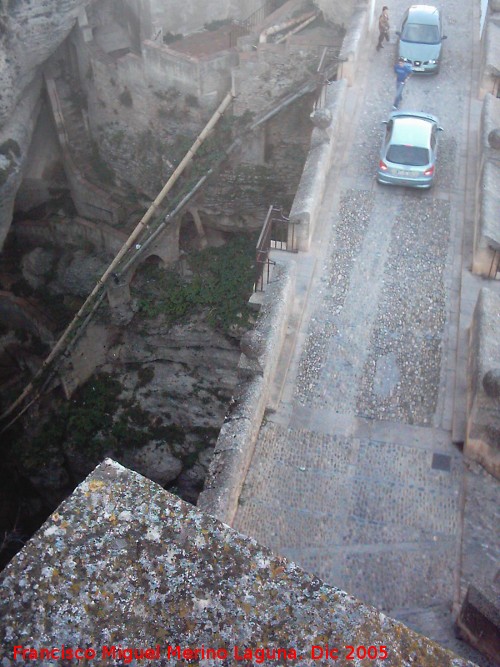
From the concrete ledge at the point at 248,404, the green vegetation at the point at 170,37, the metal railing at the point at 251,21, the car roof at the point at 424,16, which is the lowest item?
the concrete ledge at the point at 248,404

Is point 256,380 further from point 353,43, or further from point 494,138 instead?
point 353,43

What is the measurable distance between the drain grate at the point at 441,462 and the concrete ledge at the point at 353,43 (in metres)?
9.63

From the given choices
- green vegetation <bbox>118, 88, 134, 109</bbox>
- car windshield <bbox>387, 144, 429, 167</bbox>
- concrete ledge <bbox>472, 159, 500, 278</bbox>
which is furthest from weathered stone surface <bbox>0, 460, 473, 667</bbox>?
green vegetation <bbox>118, 88, 134, 109</bbox>

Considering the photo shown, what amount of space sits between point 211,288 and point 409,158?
660 centimetres

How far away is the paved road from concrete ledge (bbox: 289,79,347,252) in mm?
331

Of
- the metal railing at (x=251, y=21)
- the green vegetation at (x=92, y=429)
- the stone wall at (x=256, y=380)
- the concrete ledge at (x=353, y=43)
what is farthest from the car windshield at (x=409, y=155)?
the green vegetation at (x=92, y=429)

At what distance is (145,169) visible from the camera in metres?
19.7

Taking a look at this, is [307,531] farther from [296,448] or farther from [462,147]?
[462,147]

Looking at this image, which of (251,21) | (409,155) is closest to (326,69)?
(409,155)

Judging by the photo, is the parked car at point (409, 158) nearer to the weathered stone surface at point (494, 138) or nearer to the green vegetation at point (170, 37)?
the weathered stone surface at point (494, 138)

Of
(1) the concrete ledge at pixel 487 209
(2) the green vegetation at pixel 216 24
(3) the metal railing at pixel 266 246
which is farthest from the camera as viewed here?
(2) the green vegetation at pixel 216 24

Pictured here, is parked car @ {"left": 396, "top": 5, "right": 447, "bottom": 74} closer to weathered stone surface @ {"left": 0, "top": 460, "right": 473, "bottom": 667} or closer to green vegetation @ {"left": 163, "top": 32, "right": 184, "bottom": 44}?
green vegetation @ {"left": 163, "top": 32, "right": 184, "bottom": 44}

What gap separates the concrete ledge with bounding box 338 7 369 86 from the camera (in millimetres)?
15688

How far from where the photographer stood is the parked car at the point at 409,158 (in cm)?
1311
